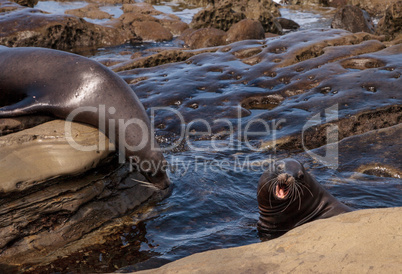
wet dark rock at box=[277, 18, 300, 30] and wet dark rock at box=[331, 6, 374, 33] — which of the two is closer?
wet dark rock at box=[331, 6, 374, 33]

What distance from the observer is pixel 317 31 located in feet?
42.9

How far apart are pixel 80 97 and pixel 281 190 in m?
2.50

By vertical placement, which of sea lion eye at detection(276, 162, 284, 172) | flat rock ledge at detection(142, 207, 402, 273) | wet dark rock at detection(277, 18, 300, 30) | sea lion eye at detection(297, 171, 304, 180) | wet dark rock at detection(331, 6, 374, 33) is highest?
wet dark rock at detection(331, 6, 374, 33)

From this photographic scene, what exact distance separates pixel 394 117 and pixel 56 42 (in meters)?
14.3

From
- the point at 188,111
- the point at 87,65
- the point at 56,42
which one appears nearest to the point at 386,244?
the point at 87,65

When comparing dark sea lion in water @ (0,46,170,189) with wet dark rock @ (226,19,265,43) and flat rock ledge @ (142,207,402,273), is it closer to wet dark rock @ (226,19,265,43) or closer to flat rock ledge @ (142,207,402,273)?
flat rock ledge @ (142,207,402,273)

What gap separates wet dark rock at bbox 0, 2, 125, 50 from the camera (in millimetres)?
17266

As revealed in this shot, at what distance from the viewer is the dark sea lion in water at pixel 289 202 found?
17.4ft

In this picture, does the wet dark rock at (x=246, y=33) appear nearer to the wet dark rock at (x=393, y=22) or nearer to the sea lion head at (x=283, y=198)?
the wet dark rock at (x=393, y=22)

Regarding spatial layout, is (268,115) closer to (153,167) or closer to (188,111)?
(188,111)

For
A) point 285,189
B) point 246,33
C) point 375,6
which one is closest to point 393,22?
point 246,33

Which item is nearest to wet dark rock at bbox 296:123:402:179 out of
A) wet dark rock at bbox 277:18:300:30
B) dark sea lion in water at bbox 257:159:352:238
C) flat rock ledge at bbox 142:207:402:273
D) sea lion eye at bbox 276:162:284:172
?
dark sea lion in water at bbox 257:159:352:238

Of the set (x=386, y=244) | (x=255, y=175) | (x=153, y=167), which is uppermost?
(x=386, y=244)

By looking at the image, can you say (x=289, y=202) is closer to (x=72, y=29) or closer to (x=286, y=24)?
(x=72, y=29)
